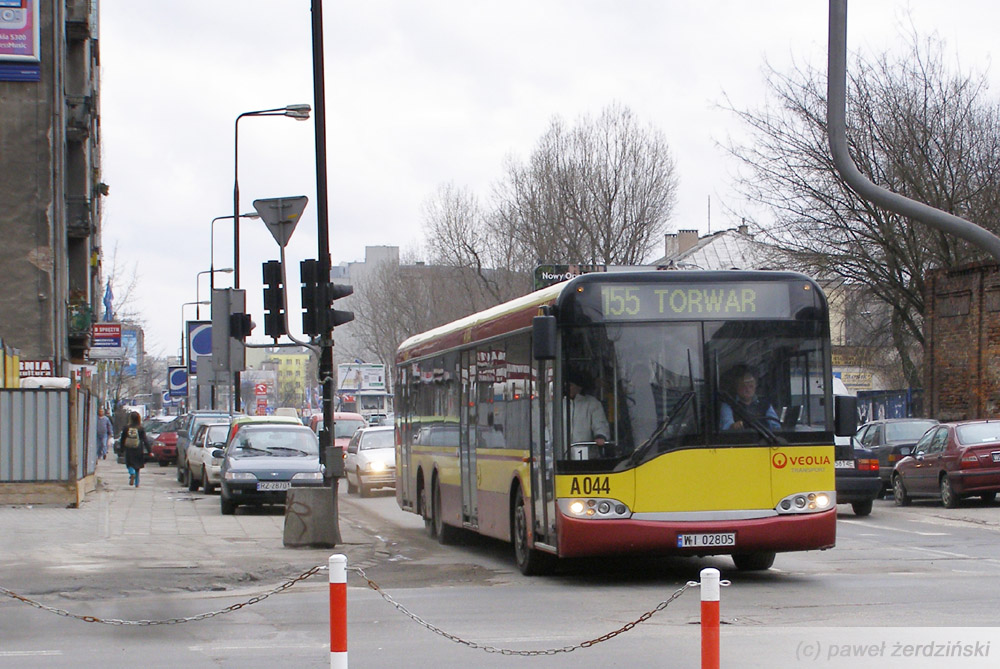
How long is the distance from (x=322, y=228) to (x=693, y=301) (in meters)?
6.00

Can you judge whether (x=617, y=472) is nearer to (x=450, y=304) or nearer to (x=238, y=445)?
(x=238, y=445)

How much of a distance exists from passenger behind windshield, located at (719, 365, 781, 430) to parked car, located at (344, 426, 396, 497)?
18937 mm

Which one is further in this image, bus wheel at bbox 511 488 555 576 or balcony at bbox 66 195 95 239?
balcony at bbox 66 195 95 239

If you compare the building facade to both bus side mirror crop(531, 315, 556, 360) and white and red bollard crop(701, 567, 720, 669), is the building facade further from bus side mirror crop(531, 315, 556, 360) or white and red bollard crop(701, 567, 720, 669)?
white and red bollard crop(701, 567, 720, 669)

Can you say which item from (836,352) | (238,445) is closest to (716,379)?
(238,445)

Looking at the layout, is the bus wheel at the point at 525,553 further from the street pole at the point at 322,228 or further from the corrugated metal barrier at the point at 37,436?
the corrugated metal barrier at the point at 37,436

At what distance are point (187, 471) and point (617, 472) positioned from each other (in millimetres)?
24638

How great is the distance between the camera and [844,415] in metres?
13.6

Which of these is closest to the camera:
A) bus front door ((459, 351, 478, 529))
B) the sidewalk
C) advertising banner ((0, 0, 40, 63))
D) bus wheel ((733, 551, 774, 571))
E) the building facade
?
the sidewalk

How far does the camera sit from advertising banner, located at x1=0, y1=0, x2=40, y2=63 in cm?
3588

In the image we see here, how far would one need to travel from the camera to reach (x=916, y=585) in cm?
1295

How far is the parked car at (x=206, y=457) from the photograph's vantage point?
3109 cm

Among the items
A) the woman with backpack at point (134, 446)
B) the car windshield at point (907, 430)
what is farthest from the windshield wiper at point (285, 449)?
the car windshield at point (907, 430)

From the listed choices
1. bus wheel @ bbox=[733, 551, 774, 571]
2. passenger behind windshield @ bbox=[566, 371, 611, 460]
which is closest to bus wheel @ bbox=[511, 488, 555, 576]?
passenger behind windshield @ bbox=[566, 371, 611, 460]
